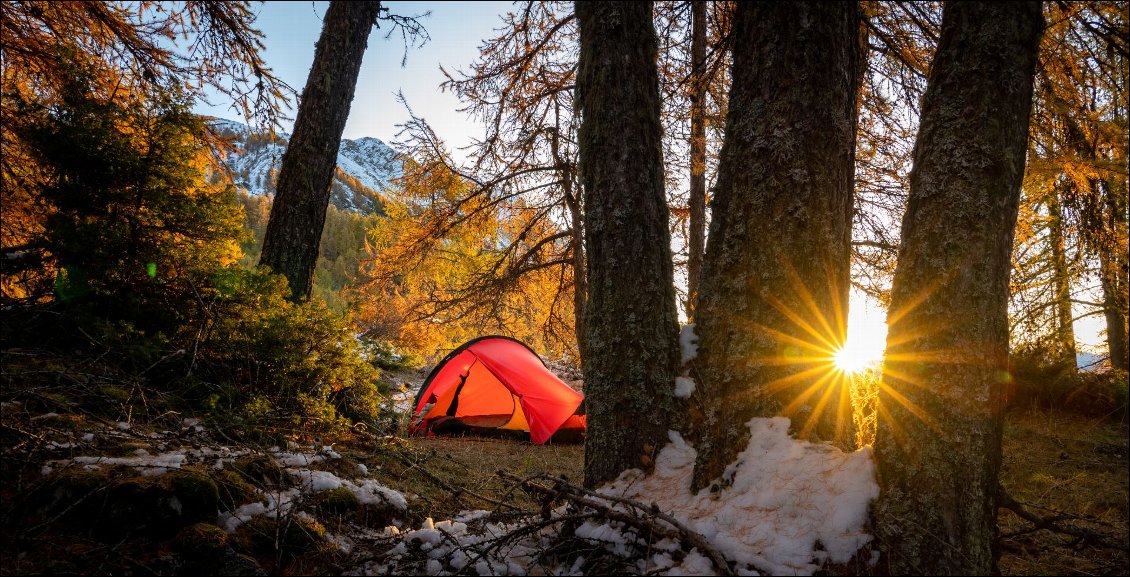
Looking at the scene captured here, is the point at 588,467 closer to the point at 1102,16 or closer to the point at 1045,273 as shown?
the point at 1102,16

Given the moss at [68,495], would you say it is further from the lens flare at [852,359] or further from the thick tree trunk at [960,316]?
the lens flare at [852,359]

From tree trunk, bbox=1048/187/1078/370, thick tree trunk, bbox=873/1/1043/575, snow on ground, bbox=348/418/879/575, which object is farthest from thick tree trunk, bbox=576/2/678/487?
tree trunk, bbox=1048/187/1078/370

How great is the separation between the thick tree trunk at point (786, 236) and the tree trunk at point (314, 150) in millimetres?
3852

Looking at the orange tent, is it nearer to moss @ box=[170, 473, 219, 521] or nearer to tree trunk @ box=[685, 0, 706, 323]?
tree trunk @ box=[685, 0, 706, 323]

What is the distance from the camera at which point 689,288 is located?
662 cm

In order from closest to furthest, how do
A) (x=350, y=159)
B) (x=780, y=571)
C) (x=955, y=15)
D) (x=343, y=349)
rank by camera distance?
1. (x=780, y=571)
2. (x=955, y=15)
3. (x=343, y=349)
4. (x=350, y=159)

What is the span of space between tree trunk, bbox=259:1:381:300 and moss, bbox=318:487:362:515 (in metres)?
2.42

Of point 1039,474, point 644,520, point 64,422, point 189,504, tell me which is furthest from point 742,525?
point 1039,474

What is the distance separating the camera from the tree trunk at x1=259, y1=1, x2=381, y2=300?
14.8 ft

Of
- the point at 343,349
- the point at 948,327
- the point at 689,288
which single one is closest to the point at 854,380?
the point at 948,327

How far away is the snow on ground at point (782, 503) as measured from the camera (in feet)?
4.70

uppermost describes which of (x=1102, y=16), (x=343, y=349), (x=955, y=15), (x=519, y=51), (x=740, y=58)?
(x=519, y=51)

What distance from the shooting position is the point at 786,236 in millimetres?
1961

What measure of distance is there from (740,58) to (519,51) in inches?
156
